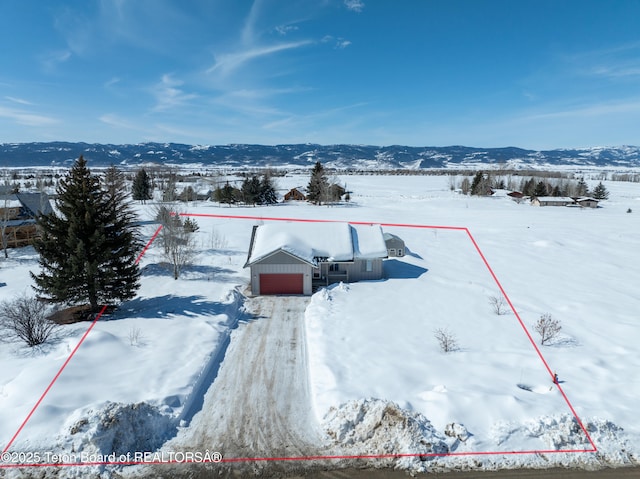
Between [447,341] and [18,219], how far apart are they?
4181 cm

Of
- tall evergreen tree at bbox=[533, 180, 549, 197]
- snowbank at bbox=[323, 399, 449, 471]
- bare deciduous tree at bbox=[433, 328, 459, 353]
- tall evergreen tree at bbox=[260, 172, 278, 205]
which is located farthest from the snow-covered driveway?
tall evergreen tree at bbox=[533, 180, 549, 197]

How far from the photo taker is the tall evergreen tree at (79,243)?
19.1m

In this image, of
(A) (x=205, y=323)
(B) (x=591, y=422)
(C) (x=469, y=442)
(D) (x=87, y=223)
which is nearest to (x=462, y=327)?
(B) (x=591, y=422)

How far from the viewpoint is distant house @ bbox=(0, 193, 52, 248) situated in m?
35.0

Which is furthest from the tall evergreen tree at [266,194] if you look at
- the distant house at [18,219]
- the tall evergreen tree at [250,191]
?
the distant house at [18,219]

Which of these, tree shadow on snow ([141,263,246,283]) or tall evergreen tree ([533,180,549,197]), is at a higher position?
tall evergreen tree ([533,180,549,197])

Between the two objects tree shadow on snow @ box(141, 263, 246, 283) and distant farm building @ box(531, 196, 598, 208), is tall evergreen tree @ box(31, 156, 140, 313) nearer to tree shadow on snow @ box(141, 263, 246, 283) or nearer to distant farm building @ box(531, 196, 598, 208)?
tree shadow on snow @ box(141, 263, 246, 283)

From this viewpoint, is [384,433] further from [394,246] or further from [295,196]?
[295,196]

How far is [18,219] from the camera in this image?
36.6m

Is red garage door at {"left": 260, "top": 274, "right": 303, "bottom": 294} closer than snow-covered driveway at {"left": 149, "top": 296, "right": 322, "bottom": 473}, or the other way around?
snow-covered driveway at {"left": 149, "top": 296, "right": 322, "bottom": 473}

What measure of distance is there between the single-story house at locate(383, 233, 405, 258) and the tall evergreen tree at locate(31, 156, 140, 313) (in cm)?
2041

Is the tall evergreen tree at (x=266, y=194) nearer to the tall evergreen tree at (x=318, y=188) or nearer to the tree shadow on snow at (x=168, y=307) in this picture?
the tall evergreen tree at (x=318, y=188)

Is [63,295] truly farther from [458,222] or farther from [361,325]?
[458,222]

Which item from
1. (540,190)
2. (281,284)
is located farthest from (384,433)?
(540,190)
